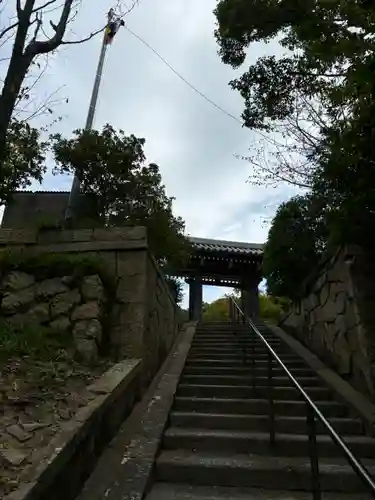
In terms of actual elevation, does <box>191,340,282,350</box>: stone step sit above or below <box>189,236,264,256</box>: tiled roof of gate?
below

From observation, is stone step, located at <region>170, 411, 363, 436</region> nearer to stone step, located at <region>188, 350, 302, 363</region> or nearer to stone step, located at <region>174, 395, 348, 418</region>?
stone step, located at <region>174, 395, 348, 418</region>

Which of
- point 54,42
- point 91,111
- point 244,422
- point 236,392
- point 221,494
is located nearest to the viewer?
point 221,494

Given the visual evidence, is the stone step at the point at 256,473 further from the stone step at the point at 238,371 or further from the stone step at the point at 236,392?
the stone step at the point at 238,371

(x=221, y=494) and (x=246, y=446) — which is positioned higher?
(x=246, y=446)

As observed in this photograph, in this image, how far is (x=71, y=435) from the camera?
220 cm

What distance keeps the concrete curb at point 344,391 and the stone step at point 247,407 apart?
133 mm

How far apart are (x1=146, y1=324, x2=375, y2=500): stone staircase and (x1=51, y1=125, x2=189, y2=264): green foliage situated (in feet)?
12.1

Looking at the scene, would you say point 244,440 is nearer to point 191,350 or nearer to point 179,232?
point 191,350

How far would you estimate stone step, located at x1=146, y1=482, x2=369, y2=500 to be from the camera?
8.45ft

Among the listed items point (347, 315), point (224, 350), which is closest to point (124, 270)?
point (347, 315)

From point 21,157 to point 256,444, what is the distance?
4642mm

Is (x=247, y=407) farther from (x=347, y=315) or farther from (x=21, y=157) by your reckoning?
(x=21, y=157)

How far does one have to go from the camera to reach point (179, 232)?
8.86 meters

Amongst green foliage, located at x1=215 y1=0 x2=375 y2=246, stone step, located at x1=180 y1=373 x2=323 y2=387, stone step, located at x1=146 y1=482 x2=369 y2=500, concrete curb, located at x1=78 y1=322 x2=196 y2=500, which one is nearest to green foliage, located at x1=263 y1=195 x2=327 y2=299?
green foliage, located at x1=215 y1=0 x2=375 y2=246
